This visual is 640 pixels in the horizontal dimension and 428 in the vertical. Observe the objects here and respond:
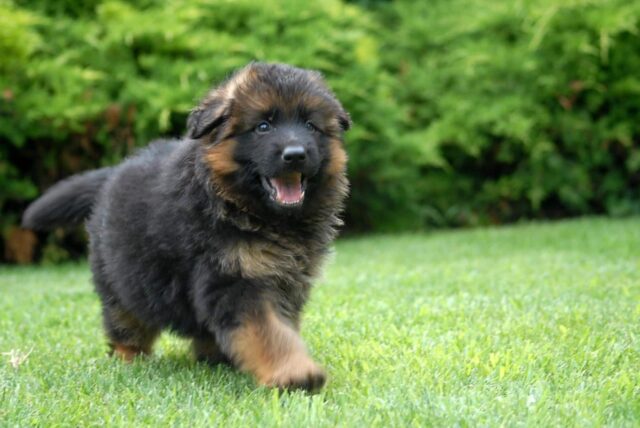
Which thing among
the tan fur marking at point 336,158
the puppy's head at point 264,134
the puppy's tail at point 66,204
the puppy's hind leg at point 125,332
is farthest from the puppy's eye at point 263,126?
the puppy's tail at point 66,204

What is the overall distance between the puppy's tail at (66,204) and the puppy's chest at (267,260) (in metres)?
1.63

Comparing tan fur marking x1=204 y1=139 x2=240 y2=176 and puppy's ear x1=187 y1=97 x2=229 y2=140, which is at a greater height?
puppy's ear x1=187 y1=97 x2=229 y2=140

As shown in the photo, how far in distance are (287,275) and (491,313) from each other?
1.90m

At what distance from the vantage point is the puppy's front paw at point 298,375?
11.1 feet

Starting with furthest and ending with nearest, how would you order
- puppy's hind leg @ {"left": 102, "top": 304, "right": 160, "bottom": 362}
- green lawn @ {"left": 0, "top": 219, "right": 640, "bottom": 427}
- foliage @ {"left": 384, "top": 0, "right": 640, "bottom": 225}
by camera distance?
foliage @ {"left": 384, "top": 0, "right": 640, "bottom": 225}
puppy's hind leg @ {"left": 102, "top": 304, "right": 160, "bottom": 362}
green lawn @ {"left": 0, "top": 219, "right": 640, "bottom": 427}

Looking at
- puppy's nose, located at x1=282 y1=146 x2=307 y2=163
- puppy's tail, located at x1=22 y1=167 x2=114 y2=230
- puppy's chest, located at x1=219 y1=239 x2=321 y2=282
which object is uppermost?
puppy's nose, located at x1=282 y1=146 x2=307 y2=163

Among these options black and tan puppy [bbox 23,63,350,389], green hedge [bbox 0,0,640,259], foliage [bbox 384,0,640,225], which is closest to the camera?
black and tan puppy [bbox 23,63,350,389]

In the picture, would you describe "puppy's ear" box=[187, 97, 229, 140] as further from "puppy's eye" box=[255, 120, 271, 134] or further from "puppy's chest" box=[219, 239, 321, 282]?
"puppy's chest" box=[219, 239, 321, 282]

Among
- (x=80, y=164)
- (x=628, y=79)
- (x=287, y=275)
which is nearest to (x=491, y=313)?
(x=287, y=275)

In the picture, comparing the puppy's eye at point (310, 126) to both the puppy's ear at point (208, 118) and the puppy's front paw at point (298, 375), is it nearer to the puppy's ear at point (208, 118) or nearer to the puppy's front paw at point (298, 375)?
the puppy's ear at point (208, 118)

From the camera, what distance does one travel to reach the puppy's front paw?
133 inches

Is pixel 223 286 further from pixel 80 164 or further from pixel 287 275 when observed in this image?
pixel 80 164

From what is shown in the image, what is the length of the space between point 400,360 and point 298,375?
2.45 ft

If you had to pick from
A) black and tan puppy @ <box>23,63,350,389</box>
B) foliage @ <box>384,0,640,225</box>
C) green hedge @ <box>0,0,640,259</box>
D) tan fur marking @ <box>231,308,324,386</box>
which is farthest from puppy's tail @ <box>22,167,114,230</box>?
foliage @ <box>384,0,640,225</box>
